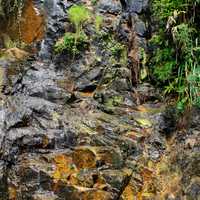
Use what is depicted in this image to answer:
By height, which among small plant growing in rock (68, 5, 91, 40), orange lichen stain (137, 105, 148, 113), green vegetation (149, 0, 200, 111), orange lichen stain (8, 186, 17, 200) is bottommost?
orange lichen stain (8, 186, 17, 200)

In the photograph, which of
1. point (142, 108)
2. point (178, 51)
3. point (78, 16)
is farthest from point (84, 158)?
point (78, 16)

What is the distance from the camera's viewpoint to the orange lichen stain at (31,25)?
655cm

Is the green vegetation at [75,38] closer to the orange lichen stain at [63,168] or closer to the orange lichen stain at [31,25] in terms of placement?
the orange lichen stain at [31,25]

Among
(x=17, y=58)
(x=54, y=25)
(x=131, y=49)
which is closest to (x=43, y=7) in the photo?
(x=54, y=25)

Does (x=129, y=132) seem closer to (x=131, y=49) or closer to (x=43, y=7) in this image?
(x=131, y=49)

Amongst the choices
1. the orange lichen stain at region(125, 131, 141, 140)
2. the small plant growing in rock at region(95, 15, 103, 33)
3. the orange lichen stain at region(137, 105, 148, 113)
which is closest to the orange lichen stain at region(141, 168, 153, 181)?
the orange lichen stain at region(125, 131, 141, 140)

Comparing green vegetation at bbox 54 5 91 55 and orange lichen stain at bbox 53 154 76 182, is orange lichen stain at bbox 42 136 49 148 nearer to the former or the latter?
orange lichen stain at bbox 53 154 76 182

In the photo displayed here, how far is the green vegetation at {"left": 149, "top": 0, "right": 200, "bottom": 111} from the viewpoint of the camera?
18.9 ft

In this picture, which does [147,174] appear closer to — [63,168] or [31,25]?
[63,168]

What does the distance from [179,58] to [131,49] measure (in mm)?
721

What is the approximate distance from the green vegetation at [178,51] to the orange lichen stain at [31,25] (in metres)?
1.60

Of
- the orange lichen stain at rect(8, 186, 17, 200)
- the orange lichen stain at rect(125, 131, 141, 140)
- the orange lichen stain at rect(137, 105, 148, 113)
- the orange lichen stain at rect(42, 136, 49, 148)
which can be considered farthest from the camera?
the orange lichen stain at rect(137, 105, 148, 113)

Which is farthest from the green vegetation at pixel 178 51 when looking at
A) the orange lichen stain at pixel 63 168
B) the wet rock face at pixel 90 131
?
the orange lichen stain at pixel 63 168

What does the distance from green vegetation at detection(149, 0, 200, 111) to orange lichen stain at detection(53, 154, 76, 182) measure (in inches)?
61.2
